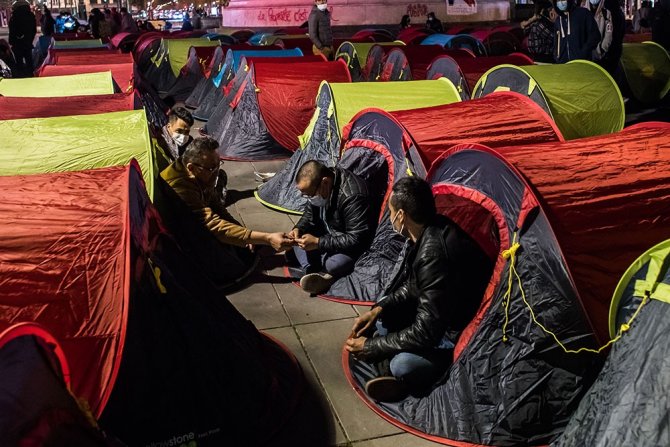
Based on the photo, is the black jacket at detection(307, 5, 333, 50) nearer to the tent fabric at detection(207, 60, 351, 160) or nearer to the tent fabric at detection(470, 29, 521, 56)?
the tent fabric at detection(207, 60, 351, 160)

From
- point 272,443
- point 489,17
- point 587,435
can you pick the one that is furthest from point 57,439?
point 489,17

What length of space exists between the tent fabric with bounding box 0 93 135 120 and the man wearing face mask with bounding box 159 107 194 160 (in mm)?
485

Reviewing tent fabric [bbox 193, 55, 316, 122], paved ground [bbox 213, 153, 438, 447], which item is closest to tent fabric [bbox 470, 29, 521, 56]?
tent fabric [bbox 193, 55, 316, 122]

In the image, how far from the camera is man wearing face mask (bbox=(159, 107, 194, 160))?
697cm

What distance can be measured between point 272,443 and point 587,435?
1.63 metres

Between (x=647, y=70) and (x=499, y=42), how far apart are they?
428 cm

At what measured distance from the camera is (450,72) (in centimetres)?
953

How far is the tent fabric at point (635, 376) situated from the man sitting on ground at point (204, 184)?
2.95 meters

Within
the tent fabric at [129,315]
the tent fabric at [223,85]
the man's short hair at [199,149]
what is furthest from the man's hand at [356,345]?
the tent fabric at [223,85]

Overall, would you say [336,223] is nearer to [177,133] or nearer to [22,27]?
[177,133]

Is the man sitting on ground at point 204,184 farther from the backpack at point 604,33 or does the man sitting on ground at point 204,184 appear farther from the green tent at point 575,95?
the backpack at point 604,33

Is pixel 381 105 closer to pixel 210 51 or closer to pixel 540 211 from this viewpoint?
pixel 540 211

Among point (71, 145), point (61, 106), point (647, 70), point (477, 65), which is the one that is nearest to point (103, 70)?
point (61, 106)

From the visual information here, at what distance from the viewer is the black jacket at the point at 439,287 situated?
3.62m
